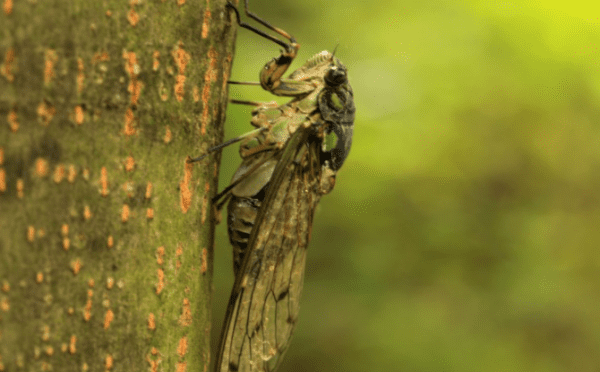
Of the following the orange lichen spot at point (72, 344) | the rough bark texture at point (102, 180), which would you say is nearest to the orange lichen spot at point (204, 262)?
the rough bark texture at point (102, 180)

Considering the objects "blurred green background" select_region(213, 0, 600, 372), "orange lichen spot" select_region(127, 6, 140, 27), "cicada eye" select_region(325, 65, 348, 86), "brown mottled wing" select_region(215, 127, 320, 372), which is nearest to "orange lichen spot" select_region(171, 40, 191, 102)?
"orange lichen spot" select_region(127, 6, 140, 27)

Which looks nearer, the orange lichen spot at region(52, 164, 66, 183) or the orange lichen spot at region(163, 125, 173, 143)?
the orange lichen spot at region(52, 164, 66, 183)

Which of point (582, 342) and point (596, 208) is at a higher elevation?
point (596, 208)

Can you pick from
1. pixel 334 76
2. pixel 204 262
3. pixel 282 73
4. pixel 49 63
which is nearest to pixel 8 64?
pixel 49 63

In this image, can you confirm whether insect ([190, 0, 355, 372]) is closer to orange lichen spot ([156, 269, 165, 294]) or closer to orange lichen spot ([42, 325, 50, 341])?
orange lichen spot ([156, 269, 165, 294])

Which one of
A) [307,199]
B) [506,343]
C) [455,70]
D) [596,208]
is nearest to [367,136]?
[455,70]

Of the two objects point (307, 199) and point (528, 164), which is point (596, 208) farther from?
point (307, 199)

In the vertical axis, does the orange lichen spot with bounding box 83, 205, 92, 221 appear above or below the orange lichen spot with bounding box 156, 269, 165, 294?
above
